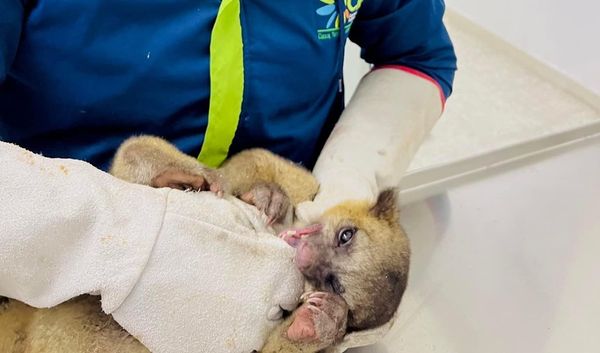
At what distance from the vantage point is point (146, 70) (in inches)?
40.9

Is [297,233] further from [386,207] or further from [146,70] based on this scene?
[146,70]

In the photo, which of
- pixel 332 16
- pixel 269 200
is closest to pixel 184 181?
pixel 269 200

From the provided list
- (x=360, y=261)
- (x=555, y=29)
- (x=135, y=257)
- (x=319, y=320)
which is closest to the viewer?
(x=135, y=257)

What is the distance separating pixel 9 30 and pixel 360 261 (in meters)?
0.54

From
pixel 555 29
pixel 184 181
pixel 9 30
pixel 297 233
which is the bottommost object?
pixel 555 29

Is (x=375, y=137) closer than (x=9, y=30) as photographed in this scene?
No

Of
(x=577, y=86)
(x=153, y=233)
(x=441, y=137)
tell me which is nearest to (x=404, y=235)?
(x=153, y=233)

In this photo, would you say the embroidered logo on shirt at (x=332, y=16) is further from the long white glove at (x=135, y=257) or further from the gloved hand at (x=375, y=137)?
the long white glove at (x=135, y=257)

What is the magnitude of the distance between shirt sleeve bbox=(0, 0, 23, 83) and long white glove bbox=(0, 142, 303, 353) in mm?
203

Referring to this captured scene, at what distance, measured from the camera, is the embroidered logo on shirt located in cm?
116

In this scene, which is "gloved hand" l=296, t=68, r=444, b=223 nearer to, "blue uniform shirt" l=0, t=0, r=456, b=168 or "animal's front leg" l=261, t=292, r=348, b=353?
"blue uniform shirt" l=0, t=0, r=456, b=168

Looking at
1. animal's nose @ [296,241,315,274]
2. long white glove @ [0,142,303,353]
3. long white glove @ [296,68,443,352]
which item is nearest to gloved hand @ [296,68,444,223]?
long white glove @ [296,68,443,352]

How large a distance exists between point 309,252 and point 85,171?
318 mm

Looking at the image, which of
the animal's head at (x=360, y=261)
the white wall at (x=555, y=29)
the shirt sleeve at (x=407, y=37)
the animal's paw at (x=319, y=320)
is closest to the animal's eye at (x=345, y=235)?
the animal's head at (x=360, y=261)
